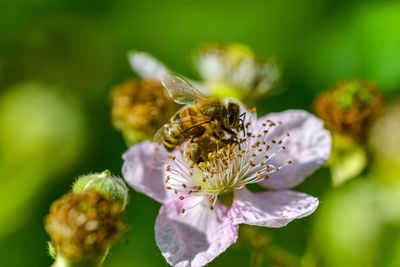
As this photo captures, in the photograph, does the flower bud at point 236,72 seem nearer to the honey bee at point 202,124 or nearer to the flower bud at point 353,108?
the flower bud at point 353,108

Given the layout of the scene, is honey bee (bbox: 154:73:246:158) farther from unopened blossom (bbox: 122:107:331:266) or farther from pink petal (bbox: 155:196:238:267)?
pink petal (bbox: 155:196:238:267)

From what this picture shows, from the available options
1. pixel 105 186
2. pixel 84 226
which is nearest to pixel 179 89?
pixel 105 186

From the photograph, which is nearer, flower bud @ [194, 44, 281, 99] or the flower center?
the flower center

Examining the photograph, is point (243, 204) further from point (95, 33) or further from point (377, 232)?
point (95, 33)

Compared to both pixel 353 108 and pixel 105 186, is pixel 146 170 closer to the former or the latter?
A: pixel 105 186

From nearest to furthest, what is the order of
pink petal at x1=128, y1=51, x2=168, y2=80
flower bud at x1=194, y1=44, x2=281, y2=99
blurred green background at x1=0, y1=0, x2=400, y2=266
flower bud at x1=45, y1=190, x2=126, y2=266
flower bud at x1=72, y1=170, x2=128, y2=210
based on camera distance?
flower bud at x1=45, y1=190, x2=126, y2=266 → flower bud at x1=72, y1=170, x2=128, y2=210 → blurred green background at x1=0, y1=0, x2=400, y2=266 → pink petal at x1=128, y1=51, x2=168, y2=80 → flower bud at x1=194, y1=44, x2=281, y2=99

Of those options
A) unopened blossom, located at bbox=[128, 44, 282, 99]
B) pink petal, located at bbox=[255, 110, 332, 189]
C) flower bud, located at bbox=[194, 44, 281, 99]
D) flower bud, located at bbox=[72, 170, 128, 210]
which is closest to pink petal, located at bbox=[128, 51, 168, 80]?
unopened blossom, located at bbox=[128, 44, 282, 99]

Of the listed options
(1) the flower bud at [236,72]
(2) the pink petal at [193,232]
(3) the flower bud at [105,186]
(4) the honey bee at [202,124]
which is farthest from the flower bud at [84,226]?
(1) the flower bud at [236,72]
